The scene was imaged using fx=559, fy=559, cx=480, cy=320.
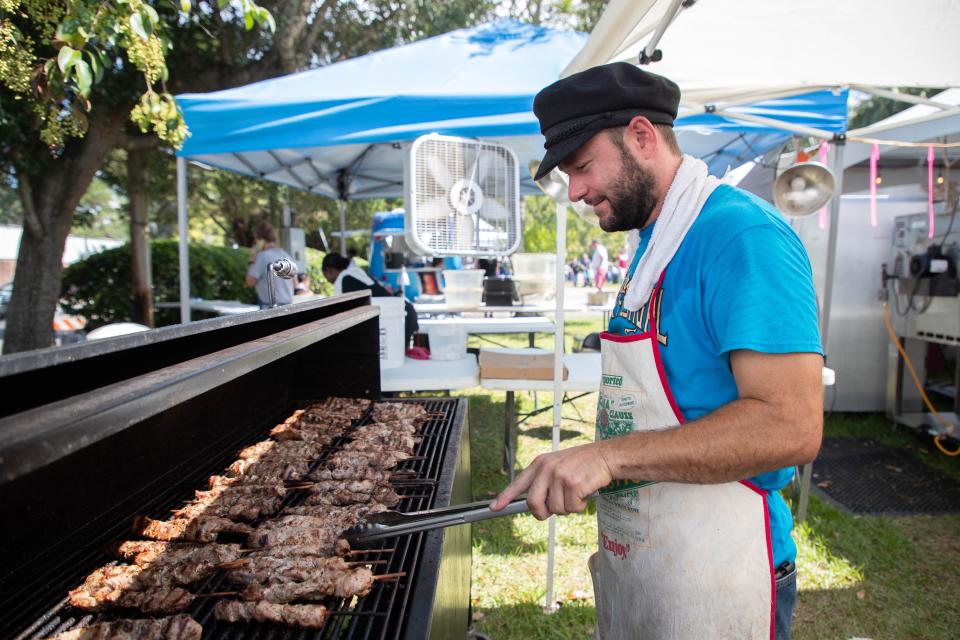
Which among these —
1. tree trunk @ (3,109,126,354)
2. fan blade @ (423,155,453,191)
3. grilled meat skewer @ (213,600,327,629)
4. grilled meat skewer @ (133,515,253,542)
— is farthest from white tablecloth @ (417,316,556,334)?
tree trunk @ (3,109,126,354)

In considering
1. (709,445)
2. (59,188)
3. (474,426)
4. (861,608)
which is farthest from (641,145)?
(59,188)

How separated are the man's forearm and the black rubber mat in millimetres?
4336

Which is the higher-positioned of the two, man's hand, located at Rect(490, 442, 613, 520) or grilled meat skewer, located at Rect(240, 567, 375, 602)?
man's hand, located at Rect(490, 442, 613, 520)

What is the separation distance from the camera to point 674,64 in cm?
373

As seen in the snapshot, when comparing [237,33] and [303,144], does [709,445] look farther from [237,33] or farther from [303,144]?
[237,33]

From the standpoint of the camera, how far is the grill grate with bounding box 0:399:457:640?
1.44 metres

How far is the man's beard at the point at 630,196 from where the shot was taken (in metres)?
1.53

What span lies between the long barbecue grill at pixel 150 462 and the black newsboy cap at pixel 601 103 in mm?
997

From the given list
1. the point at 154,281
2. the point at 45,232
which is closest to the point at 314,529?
the point at 45,232

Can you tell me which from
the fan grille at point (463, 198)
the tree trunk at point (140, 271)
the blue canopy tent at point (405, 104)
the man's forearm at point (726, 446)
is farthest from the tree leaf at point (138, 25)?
the tree trunk at point (140, 271)

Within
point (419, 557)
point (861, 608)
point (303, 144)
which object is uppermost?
point (303, 144)

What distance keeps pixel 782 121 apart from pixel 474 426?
4486 mm

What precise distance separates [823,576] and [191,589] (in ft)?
12.6

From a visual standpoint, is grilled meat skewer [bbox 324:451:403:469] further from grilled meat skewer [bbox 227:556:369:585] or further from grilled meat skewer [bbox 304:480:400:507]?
grilled meat skewer [bbox 227:556:369:585]
